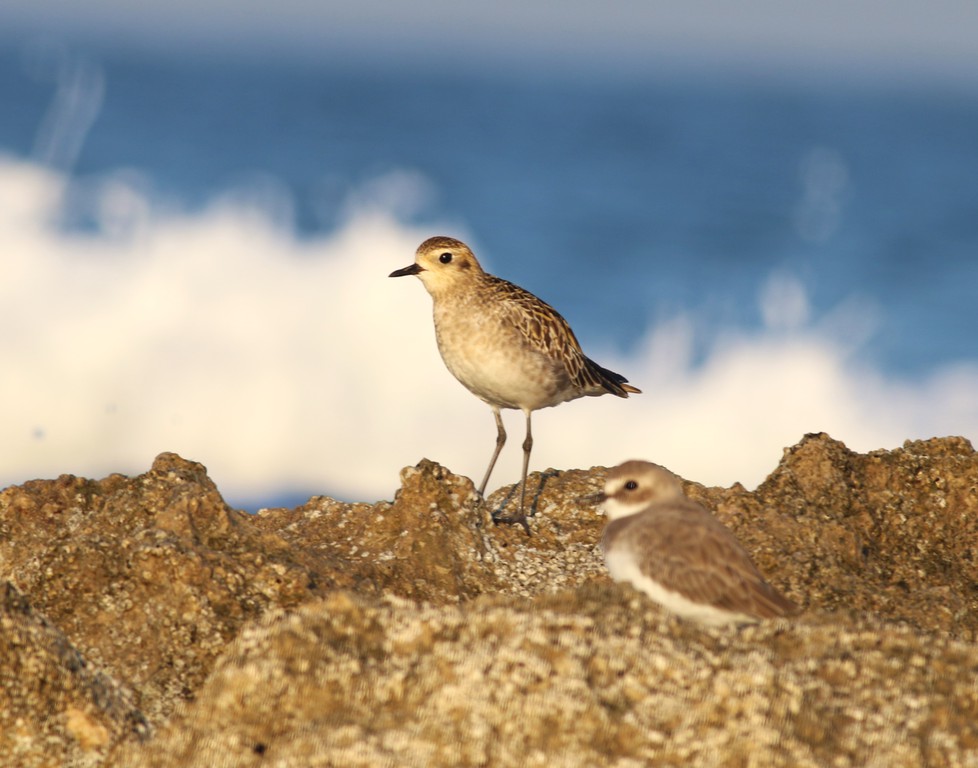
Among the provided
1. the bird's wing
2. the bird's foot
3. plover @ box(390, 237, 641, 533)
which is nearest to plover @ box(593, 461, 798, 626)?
the bird's foot

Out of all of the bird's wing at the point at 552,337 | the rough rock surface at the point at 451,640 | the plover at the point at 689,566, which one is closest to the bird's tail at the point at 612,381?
the bird's wing at the point at 552,337

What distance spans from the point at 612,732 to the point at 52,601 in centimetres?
576

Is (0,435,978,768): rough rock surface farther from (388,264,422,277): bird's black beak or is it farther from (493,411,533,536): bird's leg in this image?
(388,264,422,277): bird's black beak

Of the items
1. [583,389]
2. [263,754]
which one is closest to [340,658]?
[263,754]

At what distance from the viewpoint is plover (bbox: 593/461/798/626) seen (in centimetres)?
934

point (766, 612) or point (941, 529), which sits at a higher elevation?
point (941, 529)

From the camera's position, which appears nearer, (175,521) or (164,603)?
(164,603)

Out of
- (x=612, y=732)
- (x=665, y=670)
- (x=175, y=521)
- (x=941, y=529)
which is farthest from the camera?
(x=941, y=529)

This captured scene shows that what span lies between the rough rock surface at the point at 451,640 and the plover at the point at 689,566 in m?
0.28

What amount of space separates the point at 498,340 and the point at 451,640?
791 cm

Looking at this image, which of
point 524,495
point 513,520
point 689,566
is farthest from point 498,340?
point 689,566

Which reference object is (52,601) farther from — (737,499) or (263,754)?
(737,499)

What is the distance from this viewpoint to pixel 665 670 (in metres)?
7.93

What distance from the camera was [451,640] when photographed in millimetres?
8133
